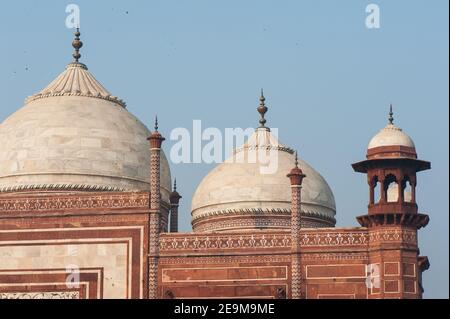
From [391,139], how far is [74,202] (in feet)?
24.0

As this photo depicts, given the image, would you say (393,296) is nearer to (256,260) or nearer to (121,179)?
(256,260)

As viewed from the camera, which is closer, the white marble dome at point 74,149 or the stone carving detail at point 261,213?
the white marble dome at point 74,149

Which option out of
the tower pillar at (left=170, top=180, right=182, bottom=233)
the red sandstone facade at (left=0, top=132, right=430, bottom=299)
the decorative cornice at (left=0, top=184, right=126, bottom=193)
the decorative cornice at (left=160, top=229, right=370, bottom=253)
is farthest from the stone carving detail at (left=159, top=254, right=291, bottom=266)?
the tower pillar at (left=170, top=180, right=182, bottom=233)

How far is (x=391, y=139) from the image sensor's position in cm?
2994

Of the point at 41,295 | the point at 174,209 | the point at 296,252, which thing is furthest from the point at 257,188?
the point at 41,295

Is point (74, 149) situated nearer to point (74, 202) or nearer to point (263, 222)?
point (74, 202)

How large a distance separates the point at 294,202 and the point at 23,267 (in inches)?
249

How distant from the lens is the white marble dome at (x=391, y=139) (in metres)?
29.9

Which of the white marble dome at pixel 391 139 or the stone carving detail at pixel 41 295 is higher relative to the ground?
the white marble dome at pixel 391 139

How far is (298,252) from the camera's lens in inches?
1150

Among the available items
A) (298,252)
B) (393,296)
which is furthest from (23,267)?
(393,296)

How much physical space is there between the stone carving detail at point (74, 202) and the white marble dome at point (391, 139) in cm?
530

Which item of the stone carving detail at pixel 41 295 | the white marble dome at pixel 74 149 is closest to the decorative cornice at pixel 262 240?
the stone carving detail at pixel 41 295

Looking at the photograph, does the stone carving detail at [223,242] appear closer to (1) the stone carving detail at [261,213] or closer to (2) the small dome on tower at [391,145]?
(2) the small dome on tower at [391,145]
